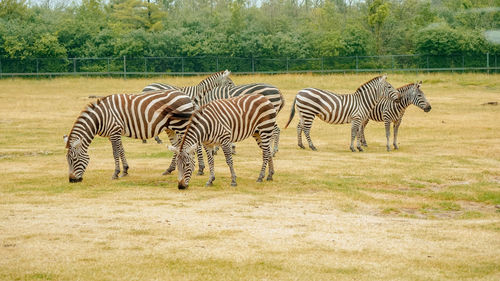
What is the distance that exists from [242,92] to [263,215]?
7.81 metres

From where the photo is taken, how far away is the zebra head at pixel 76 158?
1362 centimetres

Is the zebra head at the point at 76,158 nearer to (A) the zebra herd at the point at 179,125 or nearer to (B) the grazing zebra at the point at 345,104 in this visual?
(A) the zebra herd at the point at 179,125

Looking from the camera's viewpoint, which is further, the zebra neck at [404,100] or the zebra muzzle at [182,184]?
the zebra neck at [404,100]

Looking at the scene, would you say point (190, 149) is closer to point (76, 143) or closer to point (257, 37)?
point (76, 143)

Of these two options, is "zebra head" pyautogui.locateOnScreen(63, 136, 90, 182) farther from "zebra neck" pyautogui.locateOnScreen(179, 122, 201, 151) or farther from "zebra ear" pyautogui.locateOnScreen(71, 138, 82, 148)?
"zebra neck" pyautogui.locateOnScreen(179, 122, 201, 151)

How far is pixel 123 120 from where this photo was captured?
14.1 meters

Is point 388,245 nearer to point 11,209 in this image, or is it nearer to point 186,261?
point 186,261

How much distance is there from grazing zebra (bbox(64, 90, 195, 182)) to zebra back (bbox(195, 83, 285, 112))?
3.77 meters

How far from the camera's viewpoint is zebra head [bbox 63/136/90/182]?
13.6m

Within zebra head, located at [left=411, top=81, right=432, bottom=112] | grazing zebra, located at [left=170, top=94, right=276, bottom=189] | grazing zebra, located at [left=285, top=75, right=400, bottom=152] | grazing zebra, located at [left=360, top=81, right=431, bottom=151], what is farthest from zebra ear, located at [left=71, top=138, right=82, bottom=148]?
zebra head, located at [left=411, top=81, right=432, bottom=112]

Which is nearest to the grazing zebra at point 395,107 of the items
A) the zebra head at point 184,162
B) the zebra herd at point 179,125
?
the zebra herd at point 179,125

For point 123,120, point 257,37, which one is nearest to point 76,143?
point 123,120

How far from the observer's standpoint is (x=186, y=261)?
327 inches

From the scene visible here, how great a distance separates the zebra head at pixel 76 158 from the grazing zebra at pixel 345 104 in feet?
24.9
